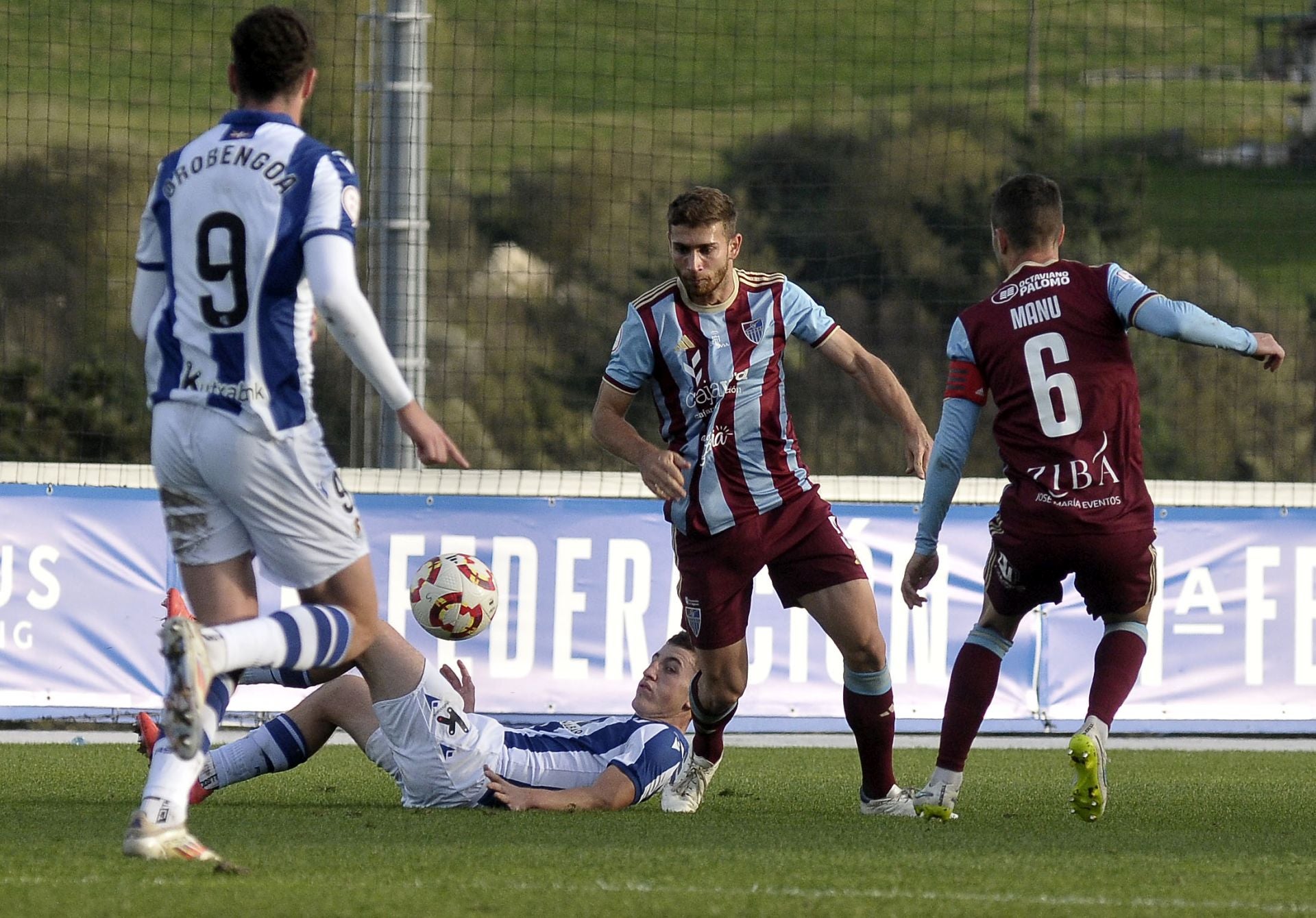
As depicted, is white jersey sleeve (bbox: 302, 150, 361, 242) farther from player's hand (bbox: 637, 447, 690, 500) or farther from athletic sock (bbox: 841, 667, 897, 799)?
athletic sock (bbox: 841, 667, 897, 799)

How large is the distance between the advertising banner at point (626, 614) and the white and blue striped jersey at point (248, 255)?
498 centimetres

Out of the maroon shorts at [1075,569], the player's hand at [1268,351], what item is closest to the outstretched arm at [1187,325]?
the player's hand at [1268,351]

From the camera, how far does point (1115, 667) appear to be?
5.61 meters

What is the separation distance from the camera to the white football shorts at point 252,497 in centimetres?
424

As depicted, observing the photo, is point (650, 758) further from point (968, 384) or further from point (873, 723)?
point (968, 384)

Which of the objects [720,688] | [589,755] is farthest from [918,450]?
[589,755]

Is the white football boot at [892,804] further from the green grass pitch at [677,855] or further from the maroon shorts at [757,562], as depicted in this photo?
the maroon shorts at [757,562]

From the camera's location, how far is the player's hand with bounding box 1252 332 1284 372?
5273mm

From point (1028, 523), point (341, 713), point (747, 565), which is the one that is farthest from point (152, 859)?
point (1028, 523)

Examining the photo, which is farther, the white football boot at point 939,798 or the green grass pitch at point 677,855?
the white football boot at point 939,798

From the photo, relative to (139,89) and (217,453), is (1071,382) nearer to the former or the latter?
(217,453)

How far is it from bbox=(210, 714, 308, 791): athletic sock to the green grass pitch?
0.39 feet

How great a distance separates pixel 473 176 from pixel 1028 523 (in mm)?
26132

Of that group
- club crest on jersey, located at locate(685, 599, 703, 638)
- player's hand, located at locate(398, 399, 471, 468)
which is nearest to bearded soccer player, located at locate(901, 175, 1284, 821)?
club crest on jersey, located at locate(685, 599, 703, 638)
